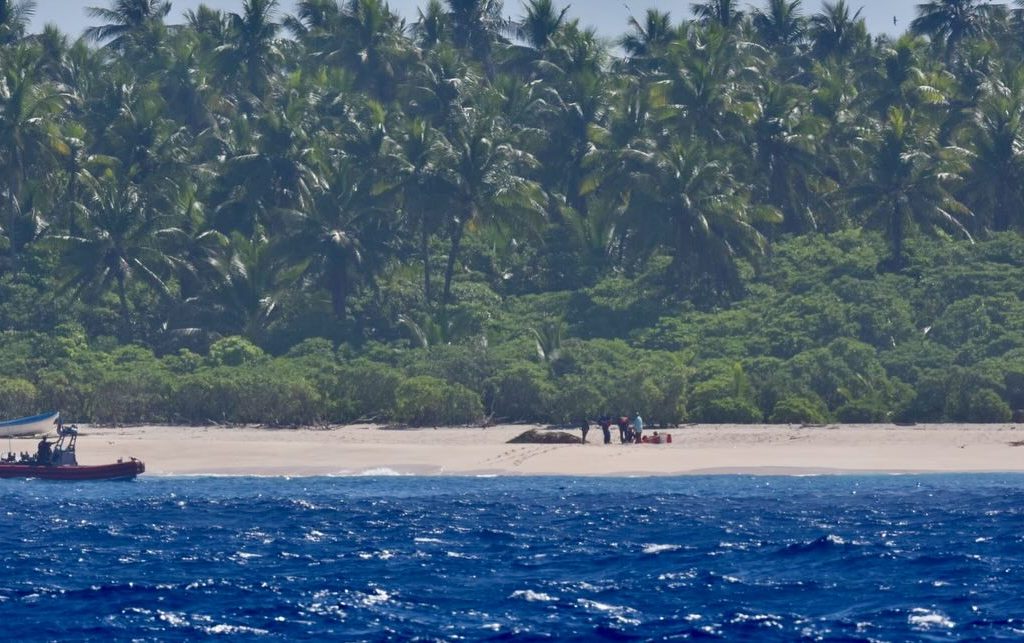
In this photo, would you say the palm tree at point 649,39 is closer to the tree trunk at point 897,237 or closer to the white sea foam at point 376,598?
the tree trunk at point 897,237

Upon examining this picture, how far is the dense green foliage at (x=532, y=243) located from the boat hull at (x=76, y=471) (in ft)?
29.0

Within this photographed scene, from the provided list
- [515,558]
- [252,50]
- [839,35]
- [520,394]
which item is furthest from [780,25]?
[515,558]

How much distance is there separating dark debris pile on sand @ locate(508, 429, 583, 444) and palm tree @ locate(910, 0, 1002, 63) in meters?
49.5

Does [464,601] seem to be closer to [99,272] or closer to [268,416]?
[268,416]

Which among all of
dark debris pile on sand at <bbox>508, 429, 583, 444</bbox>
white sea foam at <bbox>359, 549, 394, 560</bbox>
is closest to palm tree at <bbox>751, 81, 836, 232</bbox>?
dark debris pile on sand at <bbox>508, 429, 583, 444</bbox>

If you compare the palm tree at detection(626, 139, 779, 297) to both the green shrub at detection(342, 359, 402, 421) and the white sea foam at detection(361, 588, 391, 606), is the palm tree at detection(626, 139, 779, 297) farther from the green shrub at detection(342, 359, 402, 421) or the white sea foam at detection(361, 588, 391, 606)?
the white sea foam at detection(361, 588, 391, 606)

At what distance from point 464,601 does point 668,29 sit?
198ft

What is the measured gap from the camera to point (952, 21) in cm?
8769

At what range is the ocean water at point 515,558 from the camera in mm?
22844

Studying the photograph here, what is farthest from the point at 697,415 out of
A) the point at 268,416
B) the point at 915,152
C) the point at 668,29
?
the point at 668,29

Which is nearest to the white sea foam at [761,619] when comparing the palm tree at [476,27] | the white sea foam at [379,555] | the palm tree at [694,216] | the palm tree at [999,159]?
the white sea foam at [379,555]

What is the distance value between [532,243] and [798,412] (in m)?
24.6

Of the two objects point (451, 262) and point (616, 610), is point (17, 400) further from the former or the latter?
point (616, 610)

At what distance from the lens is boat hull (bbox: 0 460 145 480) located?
131 ft
